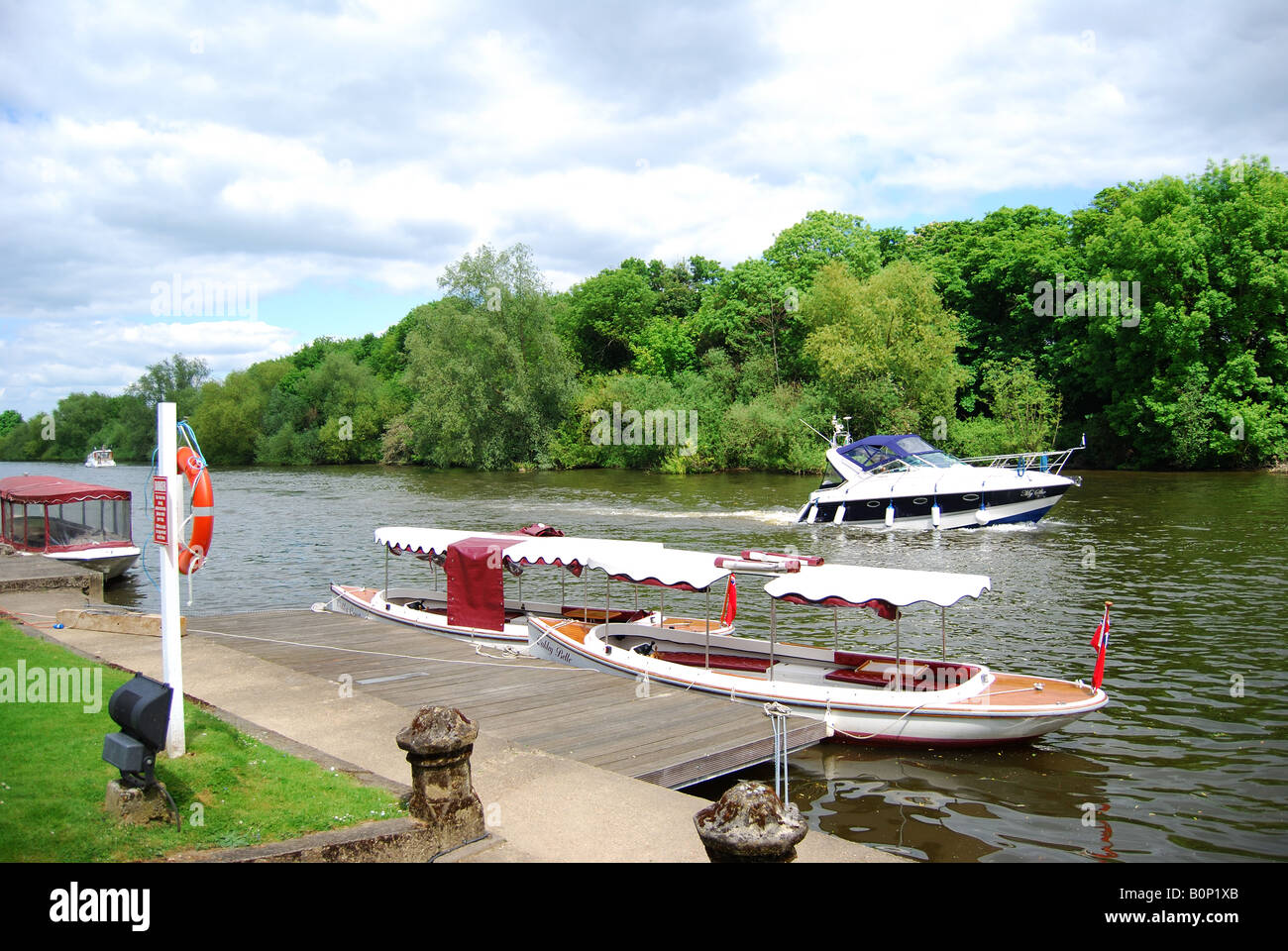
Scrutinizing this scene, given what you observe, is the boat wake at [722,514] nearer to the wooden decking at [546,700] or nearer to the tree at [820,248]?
the wooden decking at [546,700]

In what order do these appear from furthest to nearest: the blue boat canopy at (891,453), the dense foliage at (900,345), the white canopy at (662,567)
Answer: the dense foliage at (900,345), the blue boat canopy at (891,453), the white canopy at (662,567)

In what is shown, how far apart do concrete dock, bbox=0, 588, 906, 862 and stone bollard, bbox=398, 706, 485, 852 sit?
0.27m

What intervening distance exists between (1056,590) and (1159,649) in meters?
6.02

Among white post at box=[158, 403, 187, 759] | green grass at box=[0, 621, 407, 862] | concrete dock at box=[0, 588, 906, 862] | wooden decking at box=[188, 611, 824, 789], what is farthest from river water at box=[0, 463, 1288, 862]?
white post at box=[158, 403, 187, 759]

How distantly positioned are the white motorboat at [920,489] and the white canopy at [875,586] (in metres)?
25.1

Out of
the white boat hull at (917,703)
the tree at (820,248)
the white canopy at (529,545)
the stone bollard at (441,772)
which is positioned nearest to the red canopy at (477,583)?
the white canopy at (529,545)

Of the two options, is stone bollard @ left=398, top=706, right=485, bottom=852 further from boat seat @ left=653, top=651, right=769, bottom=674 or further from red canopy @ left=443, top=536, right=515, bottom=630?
red canopy @ left=443, top=536, right=515, bottom=630

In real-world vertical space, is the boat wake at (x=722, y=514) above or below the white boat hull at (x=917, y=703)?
above

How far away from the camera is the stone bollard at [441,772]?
23.4 feet

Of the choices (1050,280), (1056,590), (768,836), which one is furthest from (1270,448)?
(768,836)

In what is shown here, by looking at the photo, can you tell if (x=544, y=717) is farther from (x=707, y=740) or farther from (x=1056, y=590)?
(x=1056, y=590)

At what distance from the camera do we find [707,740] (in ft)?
37.6

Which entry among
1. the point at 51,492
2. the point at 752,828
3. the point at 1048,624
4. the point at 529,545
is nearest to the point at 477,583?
the point at 529,545

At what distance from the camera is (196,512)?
833 cm
